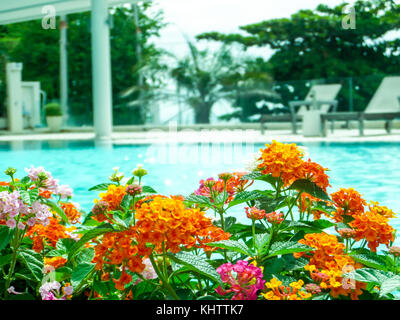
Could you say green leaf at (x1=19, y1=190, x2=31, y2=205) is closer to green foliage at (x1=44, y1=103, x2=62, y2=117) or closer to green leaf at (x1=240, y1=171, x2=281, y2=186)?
green leaf at (x1=240, y1=171, x2=281, y2=186)

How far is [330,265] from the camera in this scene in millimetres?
961

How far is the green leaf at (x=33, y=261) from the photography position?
3.78 feet

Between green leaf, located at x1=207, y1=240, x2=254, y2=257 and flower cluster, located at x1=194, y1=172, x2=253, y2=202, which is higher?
flower cluster, located at x1=194, y1=172, x2=253, y2=202

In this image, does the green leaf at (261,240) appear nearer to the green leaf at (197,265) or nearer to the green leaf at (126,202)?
the green leaf at (197,265)

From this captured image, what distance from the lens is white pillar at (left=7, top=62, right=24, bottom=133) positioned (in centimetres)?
1620

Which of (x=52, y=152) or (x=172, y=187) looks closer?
(x=172, y=187)

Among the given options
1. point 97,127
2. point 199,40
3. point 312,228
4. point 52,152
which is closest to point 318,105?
point 97,127

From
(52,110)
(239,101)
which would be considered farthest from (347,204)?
(52,110)

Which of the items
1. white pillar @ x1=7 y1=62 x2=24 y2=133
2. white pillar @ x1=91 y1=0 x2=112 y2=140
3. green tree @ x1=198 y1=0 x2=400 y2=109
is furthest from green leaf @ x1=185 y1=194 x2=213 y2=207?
white pillar @ x1=7 y1=62 x2=24 y2=133

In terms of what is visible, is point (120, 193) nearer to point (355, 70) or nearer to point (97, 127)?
point (97, 127)

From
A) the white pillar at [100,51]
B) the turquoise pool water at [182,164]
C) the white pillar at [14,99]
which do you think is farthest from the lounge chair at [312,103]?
the white pillar at [14,99]

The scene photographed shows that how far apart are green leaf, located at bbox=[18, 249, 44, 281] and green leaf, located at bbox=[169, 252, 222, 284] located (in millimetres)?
381

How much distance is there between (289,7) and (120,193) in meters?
17.4

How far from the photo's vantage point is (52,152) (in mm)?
8516
